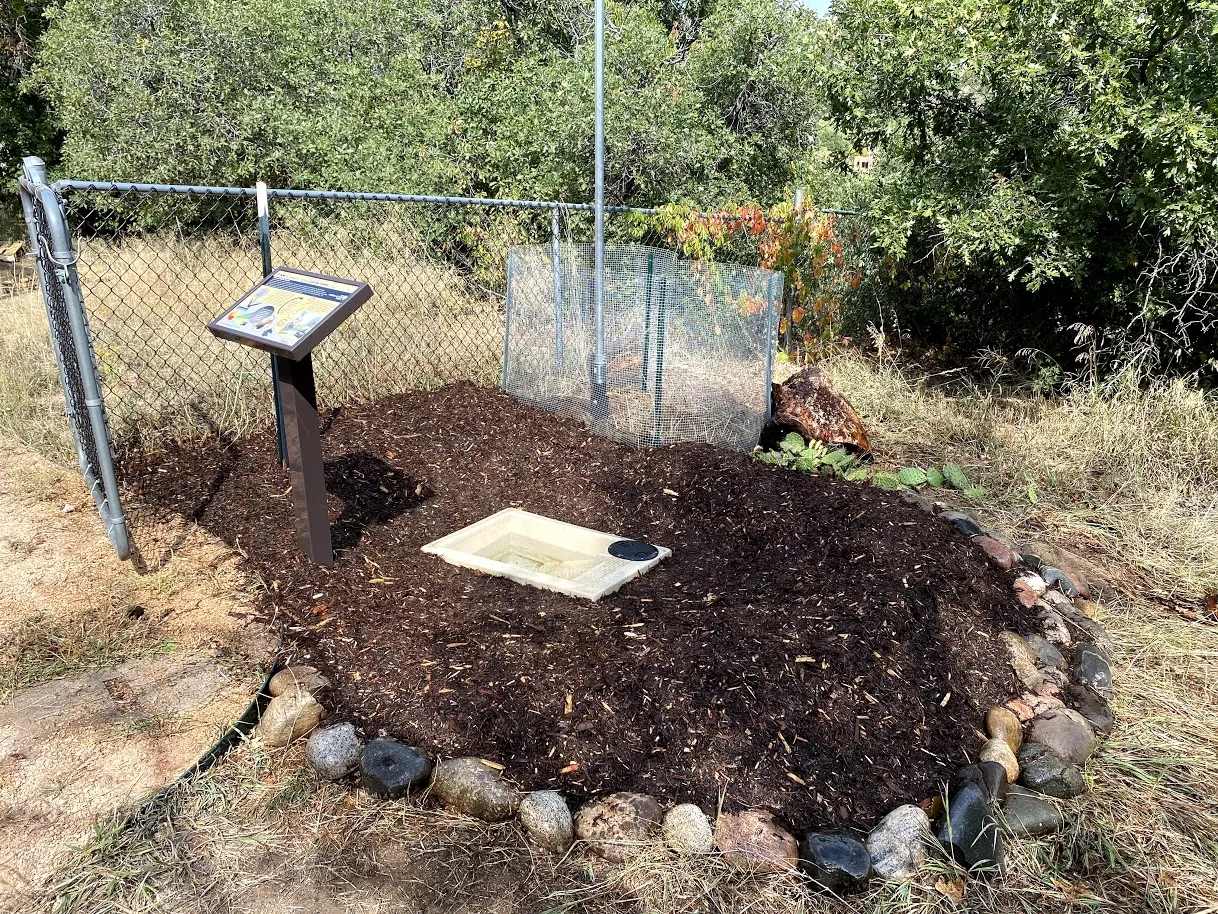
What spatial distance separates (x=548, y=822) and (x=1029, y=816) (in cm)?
144

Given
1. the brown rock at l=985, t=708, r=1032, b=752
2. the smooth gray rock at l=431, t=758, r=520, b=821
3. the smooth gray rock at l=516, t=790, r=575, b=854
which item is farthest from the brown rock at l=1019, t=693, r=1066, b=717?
the smooth gray rock at l=431, t=758, r=520, b=821

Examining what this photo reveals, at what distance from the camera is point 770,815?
93.7 inches

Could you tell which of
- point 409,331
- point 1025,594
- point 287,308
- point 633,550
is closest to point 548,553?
point 633,550

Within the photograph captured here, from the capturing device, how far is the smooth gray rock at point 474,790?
7.83ft

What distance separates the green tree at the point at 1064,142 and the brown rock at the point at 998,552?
231 cm

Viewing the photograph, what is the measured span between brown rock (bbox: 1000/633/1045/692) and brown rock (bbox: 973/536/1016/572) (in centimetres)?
54

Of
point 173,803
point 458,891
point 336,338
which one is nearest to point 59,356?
point 336,338

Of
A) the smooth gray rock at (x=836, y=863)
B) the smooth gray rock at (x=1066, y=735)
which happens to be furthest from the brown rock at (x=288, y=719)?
the smooth gray rock at (x=1066, y=735)

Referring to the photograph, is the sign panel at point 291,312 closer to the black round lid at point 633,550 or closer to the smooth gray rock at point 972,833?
the black round lid at point 633,550

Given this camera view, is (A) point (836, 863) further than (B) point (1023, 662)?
No

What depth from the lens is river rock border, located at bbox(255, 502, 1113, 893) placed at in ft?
7.47

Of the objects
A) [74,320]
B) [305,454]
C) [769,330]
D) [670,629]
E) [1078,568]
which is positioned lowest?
[1078,568]

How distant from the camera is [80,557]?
11.8 feet

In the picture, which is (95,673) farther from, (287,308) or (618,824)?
(618,824)
